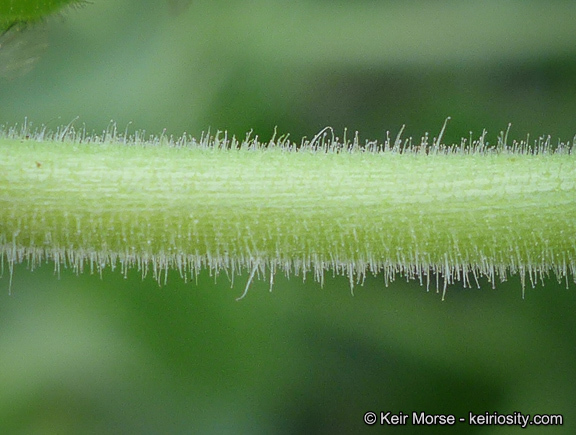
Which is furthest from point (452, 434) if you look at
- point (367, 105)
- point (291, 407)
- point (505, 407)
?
point (367, 105)

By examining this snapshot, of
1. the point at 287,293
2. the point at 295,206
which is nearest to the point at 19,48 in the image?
the point at 295,206

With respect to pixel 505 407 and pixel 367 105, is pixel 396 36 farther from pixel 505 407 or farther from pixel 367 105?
pixel 505 407

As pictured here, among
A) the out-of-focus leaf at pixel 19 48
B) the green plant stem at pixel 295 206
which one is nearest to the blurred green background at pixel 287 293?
the out-of-focus leaf at pixel 19 48

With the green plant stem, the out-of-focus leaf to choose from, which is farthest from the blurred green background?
the green plant stem

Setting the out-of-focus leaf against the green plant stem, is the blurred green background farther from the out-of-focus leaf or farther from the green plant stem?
the green plant stem

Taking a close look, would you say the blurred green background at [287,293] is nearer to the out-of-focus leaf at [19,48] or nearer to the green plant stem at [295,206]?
the out-of-focus leaf at [19,48]

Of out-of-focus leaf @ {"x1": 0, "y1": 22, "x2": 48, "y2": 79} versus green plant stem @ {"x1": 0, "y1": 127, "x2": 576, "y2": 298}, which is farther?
out-of-focus leaf @ {"x1": 0, "y1": 22, "x2": 48, "y2": 79}
